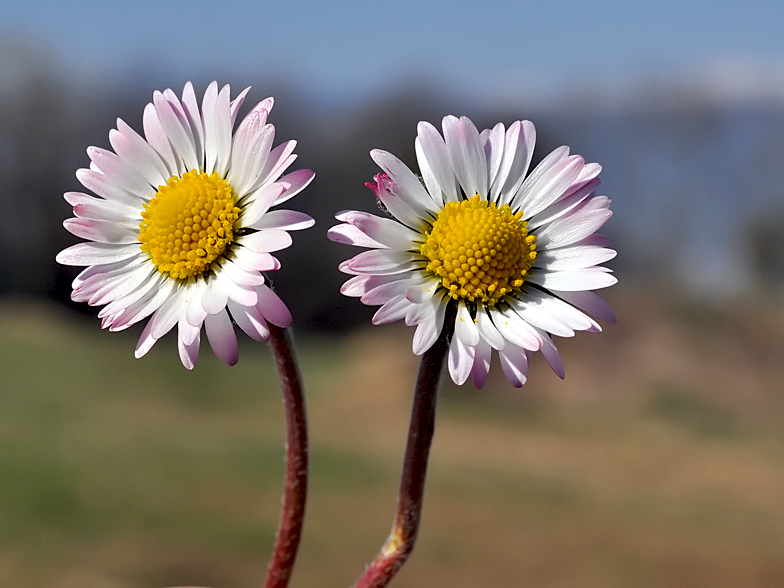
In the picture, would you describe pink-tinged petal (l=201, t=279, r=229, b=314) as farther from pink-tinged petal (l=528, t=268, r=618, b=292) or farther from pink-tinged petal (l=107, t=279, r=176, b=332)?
pink-tinged petal (l=528, t=268, r=618, b=292)

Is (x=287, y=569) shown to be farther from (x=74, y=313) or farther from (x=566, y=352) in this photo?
(x=74, y=313)

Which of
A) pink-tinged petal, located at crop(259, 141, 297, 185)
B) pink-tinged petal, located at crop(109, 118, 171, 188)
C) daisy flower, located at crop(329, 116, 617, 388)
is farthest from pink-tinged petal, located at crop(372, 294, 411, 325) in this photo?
pink-tinged petal, located at crop(109, 118, 171, 188)

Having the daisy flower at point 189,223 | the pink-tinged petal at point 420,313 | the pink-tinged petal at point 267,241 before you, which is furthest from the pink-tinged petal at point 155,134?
the pink-tinged petal at point 420,313

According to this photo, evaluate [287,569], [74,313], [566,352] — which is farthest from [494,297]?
[74,313]

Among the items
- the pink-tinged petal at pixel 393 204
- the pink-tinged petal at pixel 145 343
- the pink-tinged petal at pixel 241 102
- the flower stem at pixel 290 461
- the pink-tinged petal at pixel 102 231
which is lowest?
the flower stem at pixel 290 461

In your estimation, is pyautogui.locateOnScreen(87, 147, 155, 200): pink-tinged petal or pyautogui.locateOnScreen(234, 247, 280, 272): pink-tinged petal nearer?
pyautogui.locateOnScreen(234, 247, 280, 272): pink-tinged petal

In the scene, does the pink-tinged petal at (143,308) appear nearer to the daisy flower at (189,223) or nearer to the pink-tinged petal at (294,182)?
the daisy flower at (189,223)
